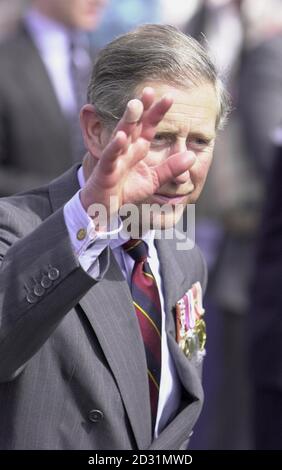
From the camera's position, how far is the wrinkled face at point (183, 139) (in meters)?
2.71

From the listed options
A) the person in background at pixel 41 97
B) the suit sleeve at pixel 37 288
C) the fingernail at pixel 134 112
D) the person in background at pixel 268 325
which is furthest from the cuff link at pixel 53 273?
the person in background at pixel 41 97

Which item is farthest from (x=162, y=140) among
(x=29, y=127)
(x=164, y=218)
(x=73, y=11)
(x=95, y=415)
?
(x=73, y=11)

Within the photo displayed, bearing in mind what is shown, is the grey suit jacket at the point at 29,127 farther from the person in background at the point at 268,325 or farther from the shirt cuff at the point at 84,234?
the shirt cuff at the point at 84,234

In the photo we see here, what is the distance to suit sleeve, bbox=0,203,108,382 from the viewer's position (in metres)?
2.49

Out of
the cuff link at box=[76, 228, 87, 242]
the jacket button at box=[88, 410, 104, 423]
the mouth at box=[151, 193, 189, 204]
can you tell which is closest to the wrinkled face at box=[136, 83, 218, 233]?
the mouth at box=[151, 193, 189, 204]

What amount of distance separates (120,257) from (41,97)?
10.3 ft

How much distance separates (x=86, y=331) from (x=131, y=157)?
0.54 meters

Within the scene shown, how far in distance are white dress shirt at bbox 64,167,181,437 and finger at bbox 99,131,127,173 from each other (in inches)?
5.7

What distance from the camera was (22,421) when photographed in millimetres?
2688

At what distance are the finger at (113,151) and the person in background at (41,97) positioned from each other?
338cm

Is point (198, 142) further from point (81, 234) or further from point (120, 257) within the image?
point (81, 234)

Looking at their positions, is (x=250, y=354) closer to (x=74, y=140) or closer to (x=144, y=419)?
(x=74, y=140)

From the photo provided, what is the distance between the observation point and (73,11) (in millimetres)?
6273

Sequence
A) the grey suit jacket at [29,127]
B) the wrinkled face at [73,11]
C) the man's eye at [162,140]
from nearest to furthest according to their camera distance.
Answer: the man's eye at [162,140]
the grey suit jacket at [29,127]
the wrinkled face at [73,11]
